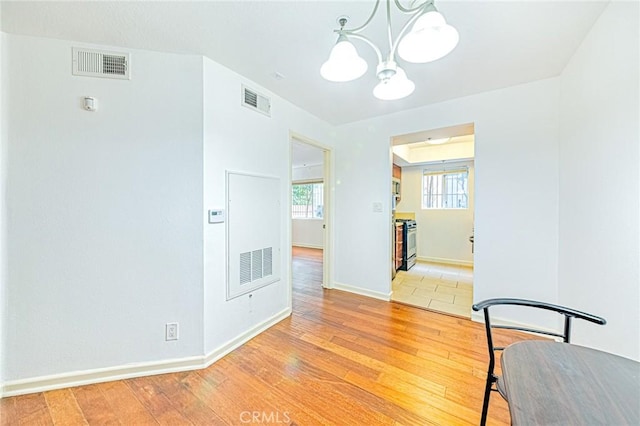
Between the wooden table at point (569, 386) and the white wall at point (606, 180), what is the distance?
0.87 metres

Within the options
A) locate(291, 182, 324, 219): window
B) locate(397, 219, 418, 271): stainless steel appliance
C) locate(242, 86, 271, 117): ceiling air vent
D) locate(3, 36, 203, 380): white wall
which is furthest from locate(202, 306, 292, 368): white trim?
locate(291, 182, 324, 219): window

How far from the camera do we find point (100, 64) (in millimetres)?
1738

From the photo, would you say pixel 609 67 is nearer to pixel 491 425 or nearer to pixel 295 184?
pixel 491 425

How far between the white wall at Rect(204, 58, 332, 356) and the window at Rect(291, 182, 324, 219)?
15.2 ft

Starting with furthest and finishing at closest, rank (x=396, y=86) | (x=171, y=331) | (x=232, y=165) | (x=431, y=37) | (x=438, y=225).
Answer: (x=438, y=225)
(x=232, y=165)
(x=171, y=331)
(x=396, y=86)
(x=431, y=37)

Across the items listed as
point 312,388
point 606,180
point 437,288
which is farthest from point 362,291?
point 606,180

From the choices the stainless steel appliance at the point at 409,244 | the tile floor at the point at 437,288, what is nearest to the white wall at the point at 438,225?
the stainless steel appliance at the point at 409,244

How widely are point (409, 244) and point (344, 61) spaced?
4.36 meters

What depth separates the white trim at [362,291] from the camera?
3.20 m

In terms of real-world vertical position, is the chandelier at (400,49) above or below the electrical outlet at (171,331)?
above

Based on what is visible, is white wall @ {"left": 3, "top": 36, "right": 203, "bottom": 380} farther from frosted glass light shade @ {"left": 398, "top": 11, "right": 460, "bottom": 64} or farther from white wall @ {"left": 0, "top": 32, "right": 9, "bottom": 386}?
frosted glass light shade @ {"left": 398, "top": 11, "right": 460, "bottom": 64}

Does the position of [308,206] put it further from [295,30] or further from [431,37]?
[431,37]

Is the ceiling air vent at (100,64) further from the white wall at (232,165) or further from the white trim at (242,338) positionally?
the white trim at (242,338)

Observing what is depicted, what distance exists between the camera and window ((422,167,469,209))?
514 centimetres
